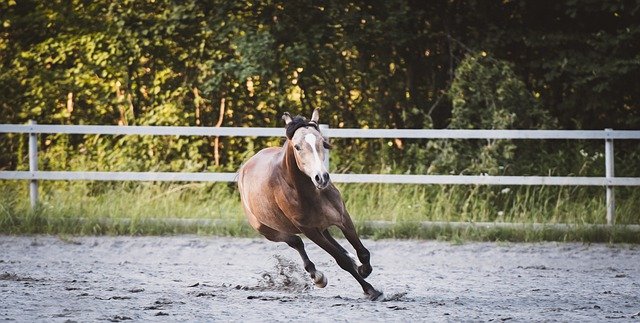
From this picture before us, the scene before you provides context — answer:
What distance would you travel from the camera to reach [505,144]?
1316 cm

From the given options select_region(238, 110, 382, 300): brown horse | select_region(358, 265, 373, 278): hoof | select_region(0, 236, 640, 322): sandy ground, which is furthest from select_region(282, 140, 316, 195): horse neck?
select_region(0, 236, 640, 322): sandy ground

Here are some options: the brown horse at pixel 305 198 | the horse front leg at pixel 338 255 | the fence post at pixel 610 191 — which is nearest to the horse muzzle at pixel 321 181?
the brown horse at pixel 305 198

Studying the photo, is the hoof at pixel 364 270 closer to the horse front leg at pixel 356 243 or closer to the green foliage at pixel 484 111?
the horse front leg at pixel 356 243

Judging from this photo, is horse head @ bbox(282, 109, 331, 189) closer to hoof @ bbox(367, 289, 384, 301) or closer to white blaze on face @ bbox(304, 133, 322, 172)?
white blaze on face @ bbox(304, 133, 322, 172)

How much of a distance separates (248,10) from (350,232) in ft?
25.7

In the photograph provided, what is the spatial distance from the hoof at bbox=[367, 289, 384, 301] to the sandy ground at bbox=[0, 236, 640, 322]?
65 mm

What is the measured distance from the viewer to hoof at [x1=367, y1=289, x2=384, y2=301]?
7176 mm

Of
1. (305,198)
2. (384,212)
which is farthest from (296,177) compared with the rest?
(384,212)

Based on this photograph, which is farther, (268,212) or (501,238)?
(501,238)

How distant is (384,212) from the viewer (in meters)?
11.7

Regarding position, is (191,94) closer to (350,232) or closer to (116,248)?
(116,248)

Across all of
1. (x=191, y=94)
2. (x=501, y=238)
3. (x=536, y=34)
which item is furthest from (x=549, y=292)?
(x=191, y=94)

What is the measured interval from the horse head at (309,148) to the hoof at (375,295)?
964 mm

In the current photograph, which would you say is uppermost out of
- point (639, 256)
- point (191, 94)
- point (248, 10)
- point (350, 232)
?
point (248, 10)
